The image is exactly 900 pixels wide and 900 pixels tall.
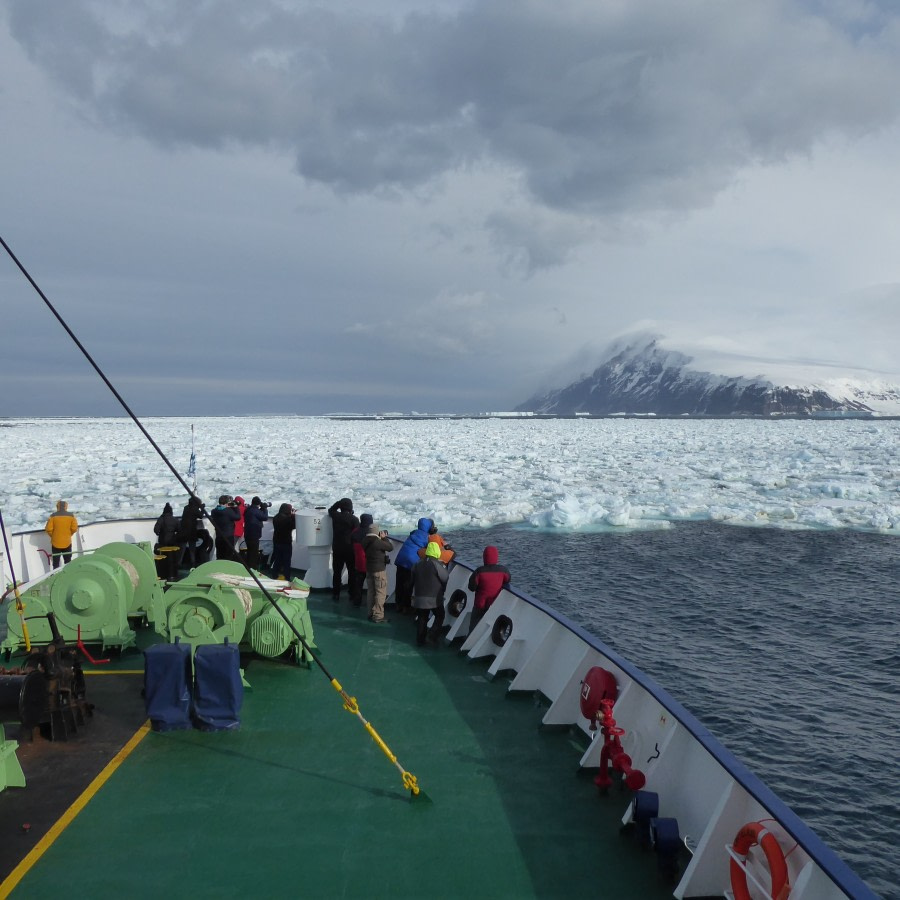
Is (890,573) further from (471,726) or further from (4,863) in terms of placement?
(4,863)

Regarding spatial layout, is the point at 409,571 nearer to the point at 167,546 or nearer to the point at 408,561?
the point at 408,561

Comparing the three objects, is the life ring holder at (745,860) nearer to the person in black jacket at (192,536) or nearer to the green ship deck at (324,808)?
the green ship deck at (324,808)

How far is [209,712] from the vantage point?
5.91m

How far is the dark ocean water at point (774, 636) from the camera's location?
8195mm

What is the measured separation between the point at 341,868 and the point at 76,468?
133ft

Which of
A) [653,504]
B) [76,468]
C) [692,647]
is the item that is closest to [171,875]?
[692,647]

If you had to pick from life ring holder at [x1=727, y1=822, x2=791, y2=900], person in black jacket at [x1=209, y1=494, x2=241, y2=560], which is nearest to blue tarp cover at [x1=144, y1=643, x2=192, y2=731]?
person in black jacket at [x1=209, y1=494, x2=241, y2=560]

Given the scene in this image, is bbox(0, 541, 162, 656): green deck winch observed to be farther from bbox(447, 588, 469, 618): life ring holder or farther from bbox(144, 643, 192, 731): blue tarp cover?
bbox(447, 588, 469, 618): life ring holder

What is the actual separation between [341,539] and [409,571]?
3.98 feet

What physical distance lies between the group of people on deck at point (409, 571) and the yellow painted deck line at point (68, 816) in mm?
3106

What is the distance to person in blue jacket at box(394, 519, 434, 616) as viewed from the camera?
870 centimetres

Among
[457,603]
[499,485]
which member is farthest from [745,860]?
[499,485]

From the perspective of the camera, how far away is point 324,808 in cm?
478

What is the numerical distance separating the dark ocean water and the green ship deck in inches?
151
